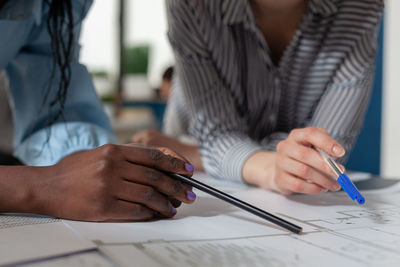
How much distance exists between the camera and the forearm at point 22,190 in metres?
0.42

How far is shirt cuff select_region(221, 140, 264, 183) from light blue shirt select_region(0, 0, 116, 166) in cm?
19

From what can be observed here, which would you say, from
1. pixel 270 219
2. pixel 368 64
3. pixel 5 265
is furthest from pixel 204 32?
pixel 5 265

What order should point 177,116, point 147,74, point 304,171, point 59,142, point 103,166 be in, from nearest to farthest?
1. point 103,166
2. point 304,171
3. point 59,142
4. point 177,116
5. point 147,74

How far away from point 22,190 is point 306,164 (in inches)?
13.3

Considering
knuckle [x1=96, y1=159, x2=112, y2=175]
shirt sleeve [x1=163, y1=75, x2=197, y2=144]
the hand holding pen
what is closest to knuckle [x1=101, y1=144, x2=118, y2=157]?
knuckle [x1=96, y1=159, x2=112, y2=175]

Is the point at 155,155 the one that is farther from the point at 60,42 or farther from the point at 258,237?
the point at 60,42

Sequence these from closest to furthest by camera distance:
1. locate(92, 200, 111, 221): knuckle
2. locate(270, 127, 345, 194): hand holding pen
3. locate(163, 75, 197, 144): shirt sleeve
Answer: locate(92, 200, 111, 221): knuckle, locate(270, 127, 345, 194): hand holding pen, locate(163, 75, 197, 144): shirt sleeve

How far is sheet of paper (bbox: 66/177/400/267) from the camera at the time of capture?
32 centimetres

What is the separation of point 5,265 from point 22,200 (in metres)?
0.14

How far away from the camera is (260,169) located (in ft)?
→ 2.07

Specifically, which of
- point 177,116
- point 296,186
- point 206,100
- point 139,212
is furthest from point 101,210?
point 177,116

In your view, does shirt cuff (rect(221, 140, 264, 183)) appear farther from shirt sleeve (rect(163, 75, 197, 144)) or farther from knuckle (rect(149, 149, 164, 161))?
shirt sleeve (rect(163, 75, 197, 144))

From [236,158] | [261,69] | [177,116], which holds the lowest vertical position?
[177,116]

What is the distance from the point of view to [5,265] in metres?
0.29
